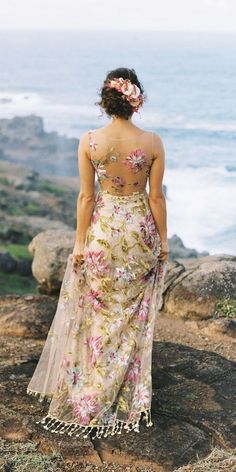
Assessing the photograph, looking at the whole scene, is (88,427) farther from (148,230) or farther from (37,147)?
(37,147)

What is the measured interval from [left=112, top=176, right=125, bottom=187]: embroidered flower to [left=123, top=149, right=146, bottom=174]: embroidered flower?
11 cm

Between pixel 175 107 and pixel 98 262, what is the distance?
73.1 meters

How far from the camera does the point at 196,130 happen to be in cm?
6481

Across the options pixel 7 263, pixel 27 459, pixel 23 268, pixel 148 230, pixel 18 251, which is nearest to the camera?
pixel 27 459

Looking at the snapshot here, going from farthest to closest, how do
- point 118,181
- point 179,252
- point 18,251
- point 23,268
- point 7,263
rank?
point 179,252 → point 18,251 → point 23,268 → point 7,263 → point 118,181

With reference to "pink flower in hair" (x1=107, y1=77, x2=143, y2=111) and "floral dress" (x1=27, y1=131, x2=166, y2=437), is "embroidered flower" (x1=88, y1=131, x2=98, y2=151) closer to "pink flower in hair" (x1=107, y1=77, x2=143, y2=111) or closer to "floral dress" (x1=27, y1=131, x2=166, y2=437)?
"floral dress" (x1=27, y1=131, x2=166, y2=437)

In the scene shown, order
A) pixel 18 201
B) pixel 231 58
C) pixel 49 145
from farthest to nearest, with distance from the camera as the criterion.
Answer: pixel 231 58 → pixel 49 145 → pixel 18 201

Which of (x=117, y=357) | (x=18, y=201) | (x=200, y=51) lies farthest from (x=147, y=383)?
(x=200, y=51)

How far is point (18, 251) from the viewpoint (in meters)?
26.5

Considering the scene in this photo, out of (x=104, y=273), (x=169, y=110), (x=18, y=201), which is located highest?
(x=169, y=110)

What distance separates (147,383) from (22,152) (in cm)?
5277

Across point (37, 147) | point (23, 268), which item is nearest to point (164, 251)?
point (23, 268)

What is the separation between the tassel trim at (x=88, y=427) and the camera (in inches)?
207

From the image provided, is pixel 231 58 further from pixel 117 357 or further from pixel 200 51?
pixel 117 357
